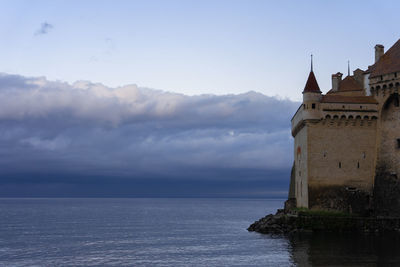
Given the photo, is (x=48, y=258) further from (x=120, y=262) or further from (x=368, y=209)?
(x=368, y=209)

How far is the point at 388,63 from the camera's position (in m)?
54.8

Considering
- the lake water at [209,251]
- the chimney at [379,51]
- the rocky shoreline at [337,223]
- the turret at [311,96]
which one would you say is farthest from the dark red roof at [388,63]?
the lake water at [209,251]

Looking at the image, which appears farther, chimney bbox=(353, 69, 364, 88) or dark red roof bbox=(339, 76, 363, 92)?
chimney bbox=(353, 69, 364, 88)

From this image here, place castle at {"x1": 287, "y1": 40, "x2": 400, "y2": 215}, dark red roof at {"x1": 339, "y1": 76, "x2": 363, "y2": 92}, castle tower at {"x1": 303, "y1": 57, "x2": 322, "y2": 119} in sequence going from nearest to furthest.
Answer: castle at {"x1": 287, "y1": 40, "x2": 400, "y2": 215}, castle tower at {"x1": 303, "y1": 57, "x2": 322, "y2": 119}, dark red roof at {"x1": 339, "y1": 76, "x2": 363, "y2": 92}

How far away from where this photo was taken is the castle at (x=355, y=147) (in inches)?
2111

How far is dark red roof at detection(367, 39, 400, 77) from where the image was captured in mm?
53709

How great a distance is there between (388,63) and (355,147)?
10.0m

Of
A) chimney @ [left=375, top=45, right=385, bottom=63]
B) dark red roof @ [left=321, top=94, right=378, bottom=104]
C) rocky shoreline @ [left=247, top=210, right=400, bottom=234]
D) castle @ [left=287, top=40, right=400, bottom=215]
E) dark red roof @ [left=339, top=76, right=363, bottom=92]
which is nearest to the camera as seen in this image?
rocky shoreline @ [left=247, top=210, right=400, bottom=234]

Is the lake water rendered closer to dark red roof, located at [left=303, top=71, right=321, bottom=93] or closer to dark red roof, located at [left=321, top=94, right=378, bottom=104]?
dark red roof, located at [left=321, top=94, right=378, bottom=104]

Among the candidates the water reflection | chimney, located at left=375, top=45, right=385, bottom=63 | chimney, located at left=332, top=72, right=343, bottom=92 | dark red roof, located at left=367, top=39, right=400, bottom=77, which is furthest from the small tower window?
the water reflection

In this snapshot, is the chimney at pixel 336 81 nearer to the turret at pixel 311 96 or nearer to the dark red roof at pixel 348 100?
the dark red roof at pixel 348 100

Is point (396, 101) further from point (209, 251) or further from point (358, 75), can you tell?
point (209, 251)

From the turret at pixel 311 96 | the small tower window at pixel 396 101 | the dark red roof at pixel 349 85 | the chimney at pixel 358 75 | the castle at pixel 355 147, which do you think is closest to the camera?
the castle at pixel 355 147

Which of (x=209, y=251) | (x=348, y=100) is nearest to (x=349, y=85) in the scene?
(x=348, y=100)
